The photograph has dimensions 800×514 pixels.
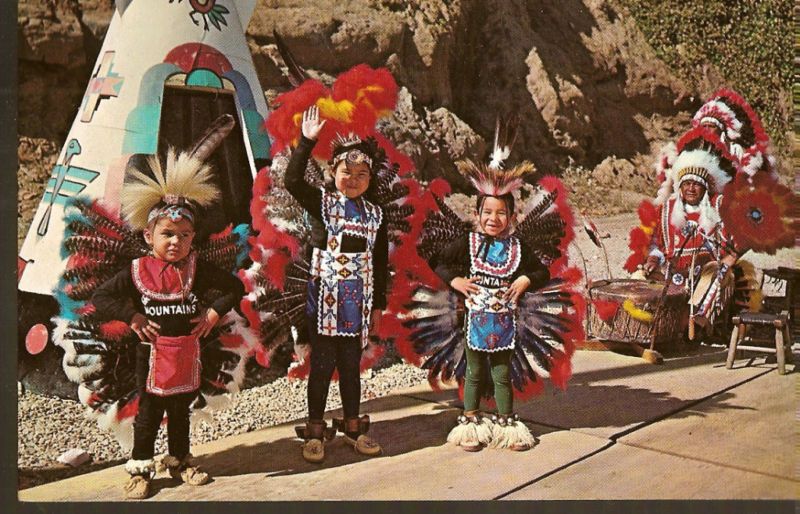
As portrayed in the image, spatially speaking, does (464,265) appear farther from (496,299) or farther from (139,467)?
(139,467)

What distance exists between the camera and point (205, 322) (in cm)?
363

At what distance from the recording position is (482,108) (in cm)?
609

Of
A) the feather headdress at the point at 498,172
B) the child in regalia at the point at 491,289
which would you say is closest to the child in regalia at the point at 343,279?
the child in regalia at the point at 491,289

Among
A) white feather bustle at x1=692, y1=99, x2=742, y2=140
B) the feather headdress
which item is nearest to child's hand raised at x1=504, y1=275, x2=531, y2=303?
the feather headdress

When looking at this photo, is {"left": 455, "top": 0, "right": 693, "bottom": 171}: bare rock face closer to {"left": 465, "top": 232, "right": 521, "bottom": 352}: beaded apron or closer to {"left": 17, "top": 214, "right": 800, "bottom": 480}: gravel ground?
{"left": 465, "top": 232, "right": 521, "bottom": 352}: beaded apron

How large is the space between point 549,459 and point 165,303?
2.11m

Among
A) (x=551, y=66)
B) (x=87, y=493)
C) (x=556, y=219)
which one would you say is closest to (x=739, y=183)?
(x=556, y=219)

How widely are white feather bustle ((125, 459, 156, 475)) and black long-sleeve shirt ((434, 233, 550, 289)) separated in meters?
1.76

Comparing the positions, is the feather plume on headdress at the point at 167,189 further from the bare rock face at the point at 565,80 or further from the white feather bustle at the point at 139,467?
the bare rock face at the point at 565,80

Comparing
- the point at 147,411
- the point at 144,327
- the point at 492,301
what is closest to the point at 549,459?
the point at 492,301

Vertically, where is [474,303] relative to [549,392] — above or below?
above

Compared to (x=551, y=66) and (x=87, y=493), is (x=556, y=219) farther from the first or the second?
(x=551, y=66)

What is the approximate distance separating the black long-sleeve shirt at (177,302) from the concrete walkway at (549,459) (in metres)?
0.80

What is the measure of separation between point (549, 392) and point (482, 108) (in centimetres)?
260
